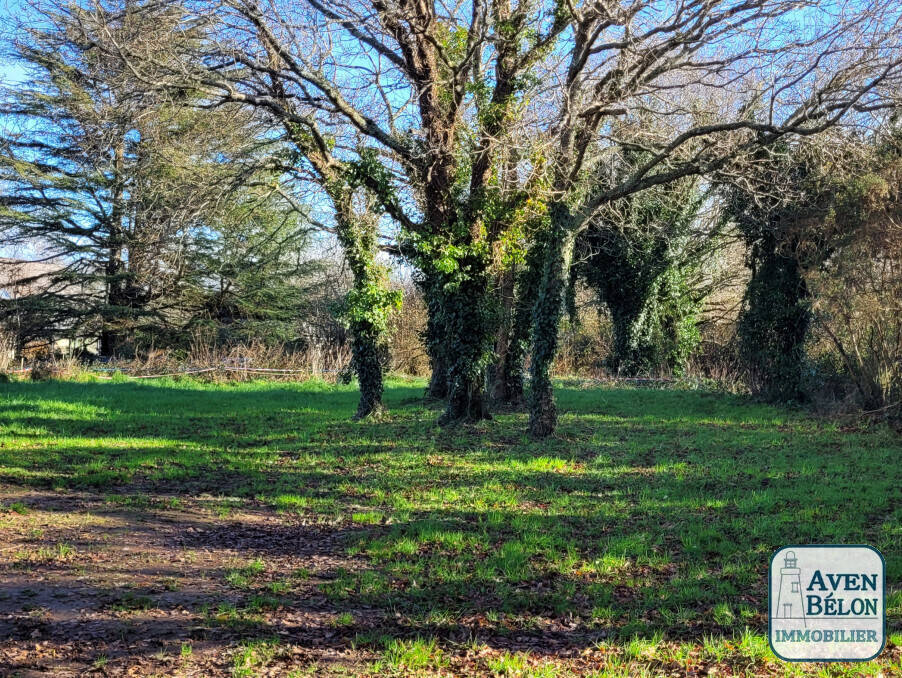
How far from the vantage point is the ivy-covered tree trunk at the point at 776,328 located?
15.9 meters

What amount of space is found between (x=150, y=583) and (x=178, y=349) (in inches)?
868

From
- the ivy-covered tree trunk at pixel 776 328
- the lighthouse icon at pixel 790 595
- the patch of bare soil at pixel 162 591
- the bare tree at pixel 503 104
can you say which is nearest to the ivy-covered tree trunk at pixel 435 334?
the bare tree at pixel 503 104

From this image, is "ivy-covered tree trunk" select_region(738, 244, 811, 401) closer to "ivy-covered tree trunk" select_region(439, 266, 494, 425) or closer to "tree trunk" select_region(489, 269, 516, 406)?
"tree trunk" select_region(489, 269, 516, 406)

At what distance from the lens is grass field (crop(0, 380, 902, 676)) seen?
4.31 metres

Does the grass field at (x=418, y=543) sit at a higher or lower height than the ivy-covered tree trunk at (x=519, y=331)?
lower

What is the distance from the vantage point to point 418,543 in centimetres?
643

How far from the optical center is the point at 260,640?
4.41 meters

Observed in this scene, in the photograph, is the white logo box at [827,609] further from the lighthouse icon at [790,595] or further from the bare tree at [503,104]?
the bare tree at [503,104]

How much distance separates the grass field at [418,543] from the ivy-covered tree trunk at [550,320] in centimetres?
45

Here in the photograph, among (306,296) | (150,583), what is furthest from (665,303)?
(150,583)

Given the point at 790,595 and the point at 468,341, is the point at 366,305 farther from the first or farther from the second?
the point at 790,595

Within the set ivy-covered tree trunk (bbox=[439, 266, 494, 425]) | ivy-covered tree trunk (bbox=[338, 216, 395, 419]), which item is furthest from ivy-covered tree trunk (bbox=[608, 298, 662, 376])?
ivy-covered tree trunk (bbox=[338, 216, 395, 419])

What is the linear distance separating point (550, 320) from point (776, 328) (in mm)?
7207

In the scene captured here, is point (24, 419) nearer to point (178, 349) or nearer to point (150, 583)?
point (150, 583)
